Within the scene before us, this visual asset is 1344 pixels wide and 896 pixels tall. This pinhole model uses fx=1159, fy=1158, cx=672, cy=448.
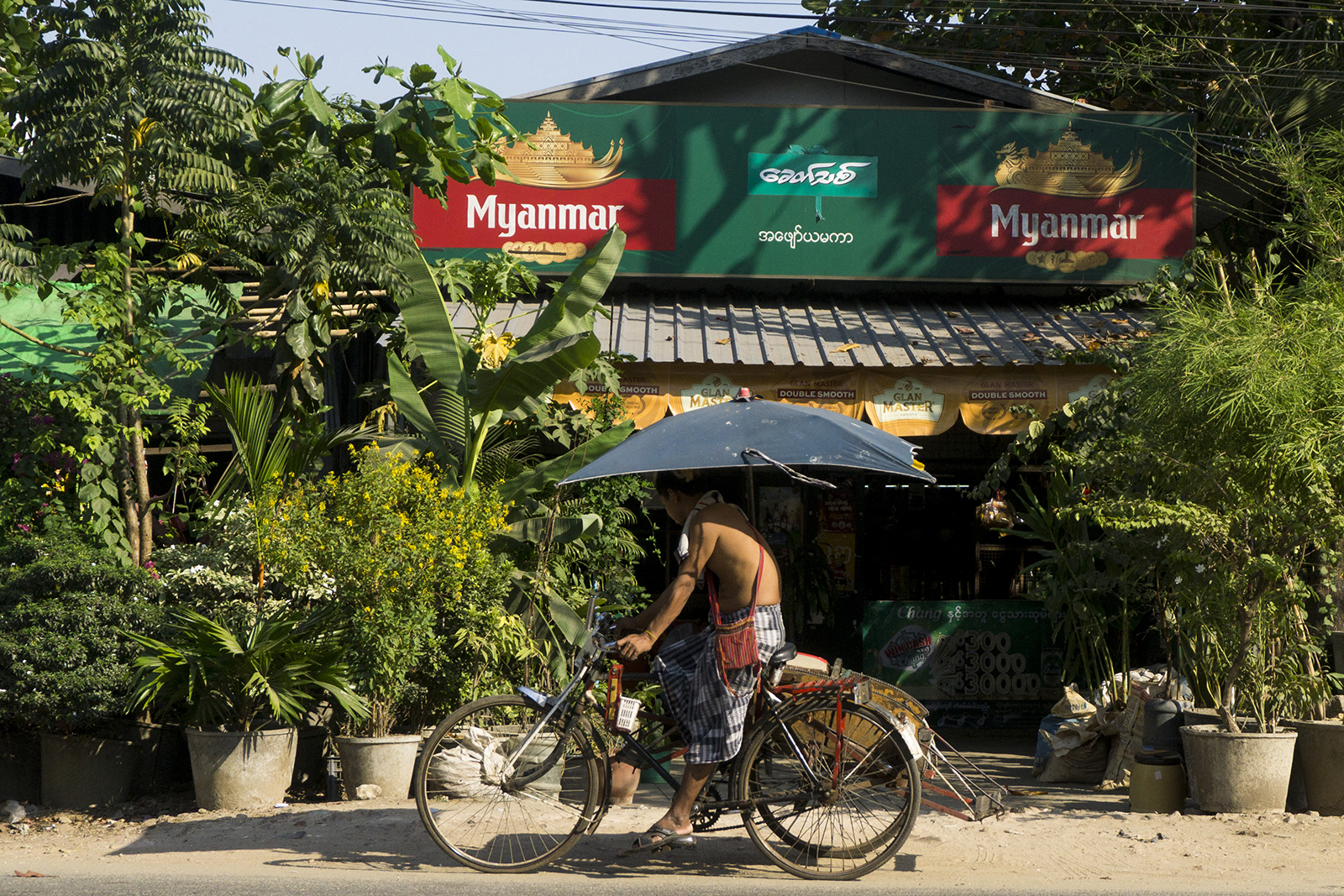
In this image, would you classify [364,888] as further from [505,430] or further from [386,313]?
[386,313]

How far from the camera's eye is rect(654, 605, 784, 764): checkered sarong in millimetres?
5191

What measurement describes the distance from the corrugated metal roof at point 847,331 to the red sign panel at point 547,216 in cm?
67

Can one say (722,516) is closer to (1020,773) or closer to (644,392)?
(644,392)

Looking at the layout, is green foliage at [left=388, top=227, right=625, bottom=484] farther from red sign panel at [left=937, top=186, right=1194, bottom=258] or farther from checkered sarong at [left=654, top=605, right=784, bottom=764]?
red sign panel at [left=937, top=186, right=1194, bottom=258]

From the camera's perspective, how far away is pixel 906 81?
11906 mm

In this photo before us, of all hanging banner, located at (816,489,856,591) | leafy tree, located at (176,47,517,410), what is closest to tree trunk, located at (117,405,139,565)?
leafy tree, located at (176,47,517,410)

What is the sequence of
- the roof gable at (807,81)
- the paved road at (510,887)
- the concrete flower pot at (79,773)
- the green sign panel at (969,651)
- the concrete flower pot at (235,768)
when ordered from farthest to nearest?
1. the roof gable at (807,81)
2. the green sign panel at (969,651)
3. the concrete flower pot at (79,773)
4. the concrete flower pot at (235,768)
5. the paved road at (510,887)

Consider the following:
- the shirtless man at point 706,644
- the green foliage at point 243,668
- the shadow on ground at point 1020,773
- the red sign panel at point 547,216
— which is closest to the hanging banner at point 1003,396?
the shadow on ground at point 1020,773

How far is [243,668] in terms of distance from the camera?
22.1ft

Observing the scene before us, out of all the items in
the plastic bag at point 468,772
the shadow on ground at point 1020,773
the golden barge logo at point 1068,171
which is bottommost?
the shadow on ground at point 1020,773

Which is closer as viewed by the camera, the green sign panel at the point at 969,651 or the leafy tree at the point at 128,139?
the leafy tree at the point at 128,139

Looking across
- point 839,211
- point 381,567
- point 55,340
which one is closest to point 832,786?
point 381,567

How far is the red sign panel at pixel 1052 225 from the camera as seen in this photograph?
10.8 meters

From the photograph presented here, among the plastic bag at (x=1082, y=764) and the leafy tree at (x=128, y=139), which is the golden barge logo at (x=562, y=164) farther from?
the plastic bag at (x=1082, y=764)
